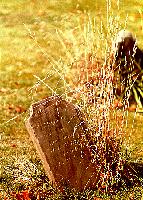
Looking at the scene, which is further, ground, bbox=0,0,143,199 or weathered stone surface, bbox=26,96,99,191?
ground, bbox=0,0,143,199

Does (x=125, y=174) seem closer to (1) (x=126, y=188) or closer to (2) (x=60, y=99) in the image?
(1) (x=126, y=188)

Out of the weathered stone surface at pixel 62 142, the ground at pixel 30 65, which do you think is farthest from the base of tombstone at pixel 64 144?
the ground at pixel 30 65

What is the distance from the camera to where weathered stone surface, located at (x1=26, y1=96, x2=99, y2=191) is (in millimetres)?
4105

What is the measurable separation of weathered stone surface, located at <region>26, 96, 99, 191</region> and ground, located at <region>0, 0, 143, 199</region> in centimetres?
19

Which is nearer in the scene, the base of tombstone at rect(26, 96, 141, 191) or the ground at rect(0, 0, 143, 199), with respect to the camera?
the base of tombstone at rect(26, 96, 141, 191)

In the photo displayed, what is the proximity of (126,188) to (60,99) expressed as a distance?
1.00 m

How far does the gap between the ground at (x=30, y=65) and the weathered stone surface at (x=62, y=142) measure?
0.19 meters

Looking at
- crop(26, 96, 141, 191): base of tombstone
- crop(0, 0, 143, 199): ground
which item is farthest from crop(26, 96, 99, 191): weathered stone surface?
crop(0, 0, 143, 199): ground

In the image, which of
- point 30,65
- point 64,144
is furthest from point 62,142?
point 30,65

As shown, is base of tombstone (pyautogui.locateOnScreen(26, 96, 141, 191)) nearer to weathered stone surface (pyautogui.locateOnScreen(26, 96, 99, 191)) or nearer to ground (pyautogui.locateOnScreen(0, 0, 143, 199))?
weathered stone surface (pyautogui.locateOnScreen(26, 96, 99, 191))

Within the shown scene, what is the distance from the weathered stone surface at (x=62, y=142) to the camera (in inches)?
162

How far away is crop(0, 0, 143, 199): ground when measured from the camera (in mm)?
4566

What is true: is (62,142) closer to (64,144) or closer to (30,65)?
(64,144)

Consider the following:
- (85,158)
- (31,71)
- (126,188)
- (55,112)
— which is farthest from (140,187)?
(31,71)
